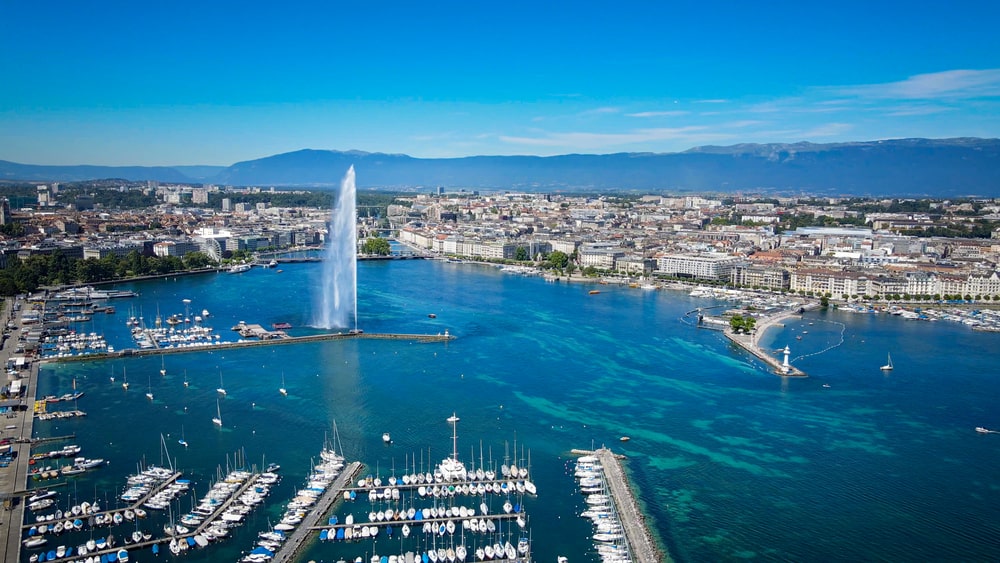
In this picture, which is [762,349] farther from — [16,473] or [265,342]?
[16,473]

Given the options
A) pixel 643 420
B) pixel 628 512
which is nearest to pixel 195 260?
pixel 643 420

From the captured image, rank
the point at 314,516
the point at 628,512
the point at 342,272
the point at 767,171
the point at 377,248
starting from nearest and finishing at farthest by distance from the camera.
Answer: the point at 314,516
the point at 628,512
the point at 342,272
the point at 377,248
the point at 767,171

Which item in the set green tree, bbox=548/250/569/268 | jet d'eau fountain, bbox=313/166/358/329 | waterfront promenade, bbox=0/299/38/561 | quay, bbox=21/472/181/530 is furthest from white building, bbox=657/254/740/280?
quay, bbox=21/472/181/530

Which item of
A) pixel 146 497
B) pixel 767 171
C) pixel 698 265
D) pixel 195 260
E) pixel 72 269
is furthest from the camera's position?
pixel 767 171

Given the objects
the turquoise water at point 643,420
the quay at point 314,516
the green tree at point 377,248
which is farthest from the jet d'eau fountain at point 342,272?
the green tree at point 377,248

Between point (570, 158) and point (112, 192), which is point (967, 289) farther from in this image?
point (570, 158)

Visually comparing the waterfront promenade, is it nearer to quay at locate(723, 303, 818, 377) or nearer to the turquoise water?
the turquoise water

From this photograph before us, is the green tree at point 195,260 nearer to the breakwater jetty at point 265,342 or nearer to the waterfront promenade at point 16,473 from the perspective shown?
the breakwater jetty at point 265,342
